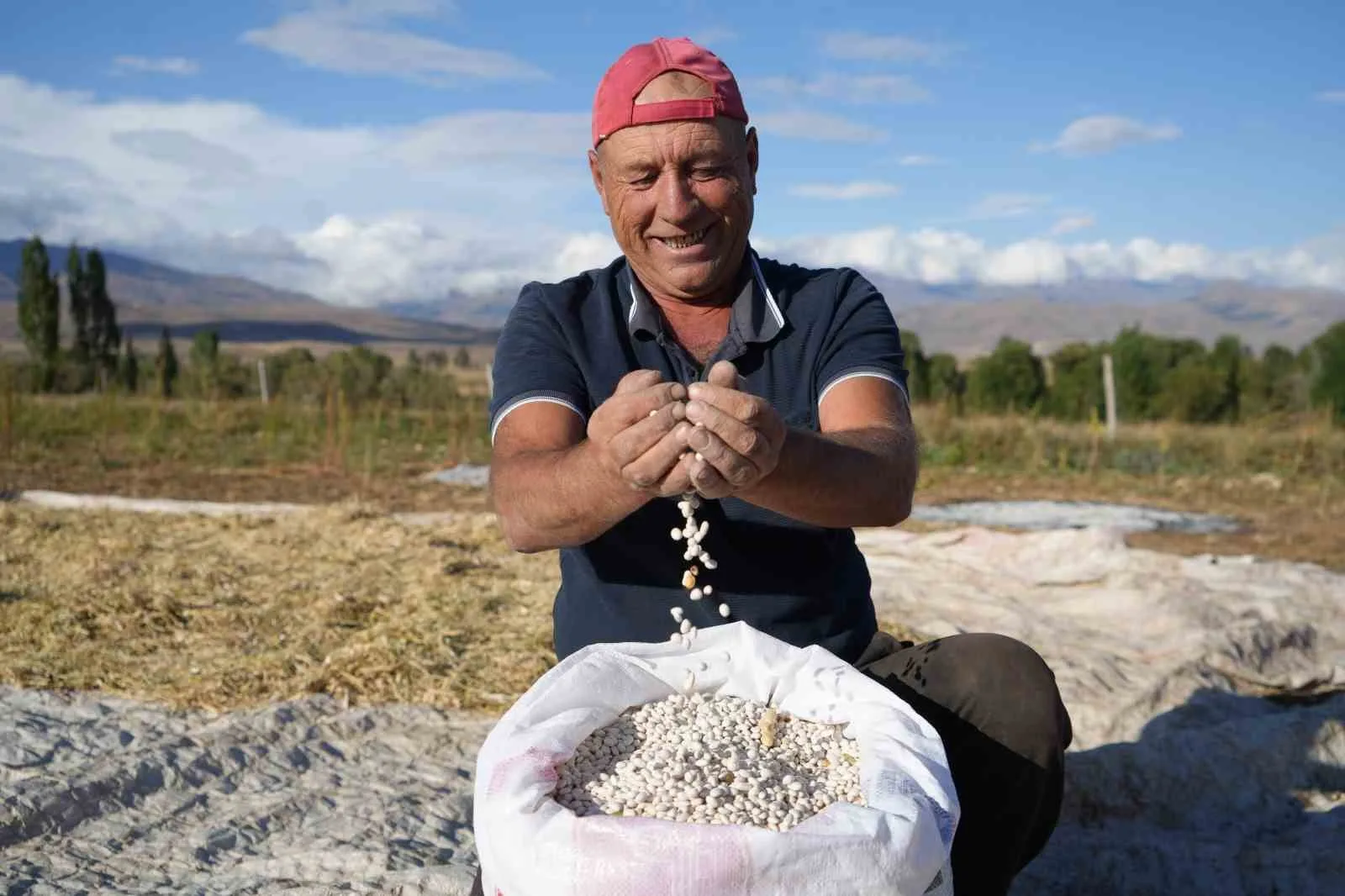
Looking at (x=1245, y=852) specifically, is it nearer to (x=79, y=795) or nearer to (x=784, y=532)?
(x=784, y=532)

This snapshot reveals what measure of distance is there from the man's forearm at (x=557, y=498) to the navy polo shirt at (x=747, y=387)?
0.14m

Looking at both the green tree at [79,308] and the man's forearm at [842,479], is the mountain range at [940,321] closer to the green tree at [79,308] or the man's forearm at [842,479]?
the green tree at [79,308]

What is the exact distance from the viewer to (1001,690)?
168cm

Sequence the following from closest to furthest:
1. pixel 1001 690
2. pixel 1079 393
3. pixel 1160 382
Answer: pixel 1001 690 → pixel 1079 393 → pixel 1160 382

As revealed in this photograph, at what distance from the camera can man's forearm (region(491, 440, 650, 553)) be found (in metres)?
1.47

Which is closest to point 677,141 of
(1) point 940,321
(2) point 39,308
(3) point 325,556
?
(3) point 325,556

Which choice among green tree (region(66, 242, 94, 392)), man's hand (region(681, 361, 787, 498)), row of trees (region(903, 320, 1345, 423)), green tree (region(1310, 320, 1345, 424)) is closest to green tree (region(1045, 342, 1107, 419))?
row of trees (region(903, 320, 1345, 423))

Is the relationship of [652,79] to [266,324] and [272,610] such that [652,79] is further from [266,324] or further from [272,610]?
[266,324]

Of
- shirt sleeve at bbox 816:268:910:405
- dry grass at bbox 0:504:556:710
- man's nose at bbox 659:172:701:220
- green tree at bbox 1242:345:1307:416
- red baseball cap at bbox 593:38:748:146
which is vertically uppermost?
red baseball cap at bbox 593:38:748:146

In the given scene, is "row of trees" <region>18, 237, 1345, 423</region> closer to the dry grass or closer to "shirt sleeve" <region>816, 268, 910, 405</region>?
the dry grass

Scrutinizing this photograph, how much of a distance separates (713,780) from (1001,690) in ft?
1.63

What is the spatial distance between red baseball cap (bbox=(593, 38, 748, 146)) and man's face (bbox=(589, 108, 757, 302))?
2 centimetres

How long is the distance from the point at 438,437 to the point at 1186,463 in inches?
279

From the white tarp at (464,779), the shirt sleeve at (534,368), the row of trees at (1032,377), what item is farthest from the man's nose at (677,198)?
the row of trees at (1032,377)
